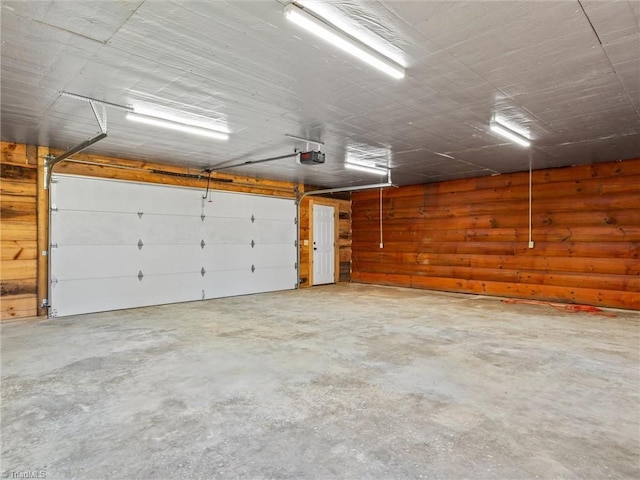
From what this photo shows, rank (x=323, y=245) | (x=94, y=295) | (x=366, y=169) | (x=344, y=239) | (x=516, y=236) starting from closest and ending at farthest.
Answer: (x=94, y=295), (x=366, y=169), (x=516, y=236), (x=323, y=245), (x=344, y=239)

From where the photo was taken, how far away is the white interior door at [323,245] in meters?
9.12

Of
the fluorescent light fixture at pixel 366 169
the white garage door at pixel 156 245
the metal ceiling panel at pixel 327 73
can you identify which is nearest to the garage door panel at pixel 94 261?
the white garage door at pixel 156 245

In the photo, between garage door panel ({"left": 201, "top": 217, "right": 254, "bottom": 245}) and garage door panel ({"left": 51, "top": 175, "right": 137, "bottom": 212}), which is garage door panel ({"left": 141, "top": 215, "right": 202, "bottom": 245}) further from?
garage door panel ({"left": 51, "top": 175, "right": 137, "bottom": 212})

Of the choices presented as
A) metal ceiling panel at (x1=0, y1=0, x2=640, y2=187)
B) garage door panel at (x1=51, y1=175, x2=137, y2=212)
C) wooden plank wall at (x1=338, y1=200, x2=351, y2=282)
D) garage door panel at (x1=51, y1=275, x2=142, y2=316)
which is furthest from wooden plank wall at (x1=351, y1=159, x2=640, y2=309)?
garage door panel at (x1=51, y1=175, x2=137, y2=212)

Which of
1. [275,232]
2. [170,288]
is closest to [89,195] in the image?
[170,288]

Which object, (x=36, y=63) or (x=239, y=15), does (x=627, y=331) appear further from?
(x=36, y=63)

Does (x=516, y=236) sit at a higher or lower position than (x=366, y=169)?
lower

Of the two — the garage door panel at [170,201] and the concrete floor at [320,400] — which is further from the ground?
the garage door panel at [170,201]

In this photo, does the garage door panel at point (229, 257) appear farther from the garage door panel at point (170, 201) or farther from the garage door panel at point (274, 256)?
the garage door panel at point (170, 201)

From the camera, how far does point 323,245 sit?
9.30m

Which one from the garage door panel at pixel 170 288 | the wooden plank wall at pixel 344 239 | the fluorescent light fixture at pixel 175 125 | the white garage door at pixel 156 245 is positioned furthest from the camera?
the wooden plank wall at pixel 344 239

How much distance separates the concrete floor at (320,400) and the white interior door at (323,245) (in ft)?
14.3

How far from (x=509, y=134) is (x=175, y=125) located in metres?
4.11

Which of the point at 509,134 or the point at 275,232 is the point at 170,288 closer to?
the point at 275,232
